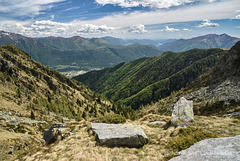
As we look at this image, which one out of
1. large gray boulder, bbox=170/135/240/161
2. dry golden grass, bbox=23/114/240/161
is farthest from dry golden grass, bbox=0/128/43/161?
Answer: large gray boulder, bbox=170/135/240/161

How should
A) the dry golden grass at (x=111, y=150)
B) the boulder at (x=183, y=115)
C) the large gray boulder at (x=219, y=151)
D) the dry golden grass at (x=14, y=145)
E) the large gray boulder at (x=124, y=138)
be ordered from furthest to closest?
the dry golden grass at (x=14, y=145), the boulder at (x=183, y=115), the large gray boulder at (x=124, y=138), the dry golden grass at (x=111, y=150), the large gray boulder at (x=219, y=151)

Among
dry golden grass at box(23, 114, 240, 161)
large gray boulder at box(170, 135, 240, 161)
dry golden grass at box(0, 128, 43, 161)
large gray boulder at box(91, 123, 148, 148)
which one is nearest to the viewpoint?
large gray boulder at box(170, 135, 240, 161)

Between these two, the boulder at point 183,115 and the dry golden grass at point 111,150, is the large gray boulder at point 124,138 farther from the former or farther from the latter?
the boulder at point 183,115

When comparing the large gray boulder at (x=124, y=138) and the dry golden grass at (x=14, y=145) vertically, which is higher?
the large gray boulder at (x=124, y=138)

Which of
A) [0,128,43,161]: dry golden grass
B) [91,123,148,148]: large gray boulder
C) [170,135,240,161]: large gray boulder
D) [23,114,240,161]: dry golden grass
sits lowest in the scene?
[0,128,43,161]: dry golden grass

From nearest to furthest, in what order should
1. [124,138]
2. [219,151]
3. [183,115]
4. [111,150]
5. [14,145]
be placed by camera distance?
[219,151] → [111,150] → [124,138] → [183,115] → [14,145]

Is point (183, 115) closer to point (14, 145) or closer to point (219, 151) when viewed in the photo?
point (219, 151)

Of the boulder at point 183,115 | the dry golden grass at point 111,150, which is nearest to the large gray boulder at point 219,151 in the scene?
the dry golden grass at point 111,150

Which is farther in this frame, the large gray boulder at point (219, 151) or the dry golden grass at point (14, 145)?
the dry golden grass at point (14, 145)

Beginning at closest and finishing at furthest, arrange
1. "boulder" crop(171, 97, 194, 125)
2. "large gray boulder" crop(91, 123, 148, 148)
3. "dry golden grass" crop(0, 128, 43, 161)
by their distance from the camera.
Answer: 1. "large gray boulder" crop(91, 123, 148, 148)
2. "boulder" crop(171, 97, 194, 125)
3. "dry golden grass" crop(0, 128, 43, 161)

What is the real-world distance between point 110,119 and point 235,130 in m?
25.6

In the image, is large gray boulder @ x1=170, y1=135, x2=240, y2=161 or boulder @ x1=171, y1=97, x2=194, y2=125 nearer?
large gray boulder @ x1=170, y1=135, x2=240, y2=161

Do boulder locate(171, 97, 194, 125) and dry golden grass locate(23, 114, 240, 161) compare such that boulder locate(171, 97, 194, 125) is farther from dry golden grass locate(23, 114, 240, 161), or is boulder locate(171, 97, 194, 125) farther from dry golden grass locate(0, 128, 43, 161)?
dry golden grass locate(0, 128, 43, 161)

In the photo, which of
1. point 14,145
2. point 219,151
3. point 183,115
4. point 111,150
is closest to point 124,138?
point 111,150
